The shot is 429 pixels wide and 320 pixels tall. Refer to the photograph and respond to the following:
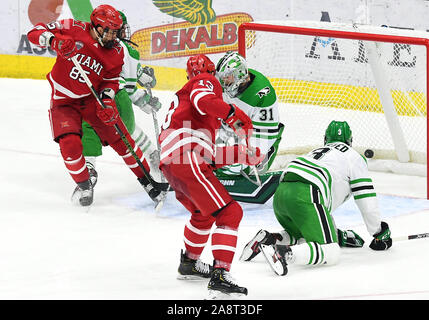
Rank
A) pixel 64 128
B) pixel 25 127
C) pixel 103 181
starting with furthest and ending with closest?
pixel 25 127 → pixel 103 181 → pixel 64 128

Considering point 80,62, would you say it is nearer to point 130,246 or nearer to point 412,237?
point 130,246

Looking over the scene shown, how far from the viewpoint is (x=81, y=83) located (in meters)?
5.24

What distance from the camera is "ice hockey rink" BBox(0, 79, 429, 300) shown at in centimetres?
381

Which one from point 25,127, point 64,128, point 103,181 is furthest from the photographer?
point 25,127

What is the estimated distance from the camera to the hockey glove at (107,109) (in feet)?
17.2

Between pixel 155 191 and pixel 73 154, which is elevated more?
pixel 73 154

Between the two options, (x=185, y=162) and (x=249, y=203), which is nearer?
(x=185, y=162)

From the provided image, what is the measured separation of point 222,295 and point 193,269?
32 centimetres

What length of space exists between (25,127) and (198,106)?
13.1 feet

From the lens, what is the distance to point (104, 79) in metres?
5.34

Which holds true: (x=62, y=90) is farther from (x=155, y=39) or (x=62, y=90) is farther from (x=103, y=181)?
(x=155, y=39)

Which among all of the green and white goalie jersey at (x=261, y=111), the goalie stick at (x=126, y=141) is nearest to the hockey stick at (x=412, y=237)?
the green and white goalie jersey at (x=261, y=111)

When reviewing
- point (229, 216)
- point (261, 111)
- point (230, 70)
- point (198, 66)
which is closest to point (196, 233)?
point (229, 216)

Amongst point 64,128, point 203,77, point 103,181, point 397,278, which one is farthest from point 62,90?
point 397,278
